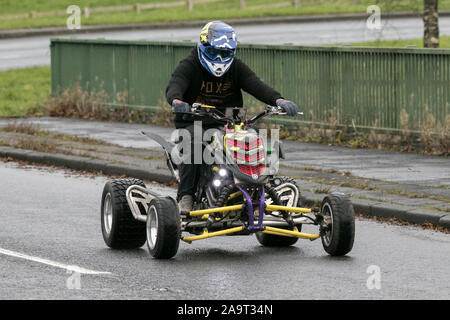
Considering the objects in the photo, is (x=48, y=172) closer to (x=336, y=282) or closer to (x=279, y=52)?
(x=279, y=52)

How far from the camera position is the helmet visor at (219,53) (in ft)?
33.0

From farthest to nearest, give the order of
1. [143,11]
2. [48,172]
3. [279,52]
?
[143,11]
[279,52]
[48,172]

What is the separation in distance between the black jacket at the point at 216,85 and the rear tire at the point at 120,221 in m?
0.74

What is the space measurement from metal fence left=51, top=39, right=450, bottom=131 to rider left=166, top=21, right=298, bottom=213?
6.67 m

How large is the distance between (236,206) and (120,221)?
1.21 meters

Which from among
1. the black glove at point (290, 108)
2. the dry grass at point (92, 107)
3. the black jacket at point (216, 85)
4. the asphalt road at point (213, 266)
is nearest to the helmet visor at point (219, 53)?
the black jacket at point (216, 85)

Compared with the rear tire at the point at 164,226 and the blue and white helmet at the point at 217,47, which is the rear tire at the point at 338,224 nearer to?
the rear tire at the point at 164,226

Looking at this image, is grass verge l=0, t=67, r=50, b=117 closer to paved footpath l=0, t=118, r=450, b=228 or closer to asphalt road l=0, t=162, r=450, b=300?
paved footpath l=0, t=118, r=450, b=228

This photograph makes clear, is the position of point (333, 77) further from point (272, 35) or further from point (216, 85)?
point (272, 35)
